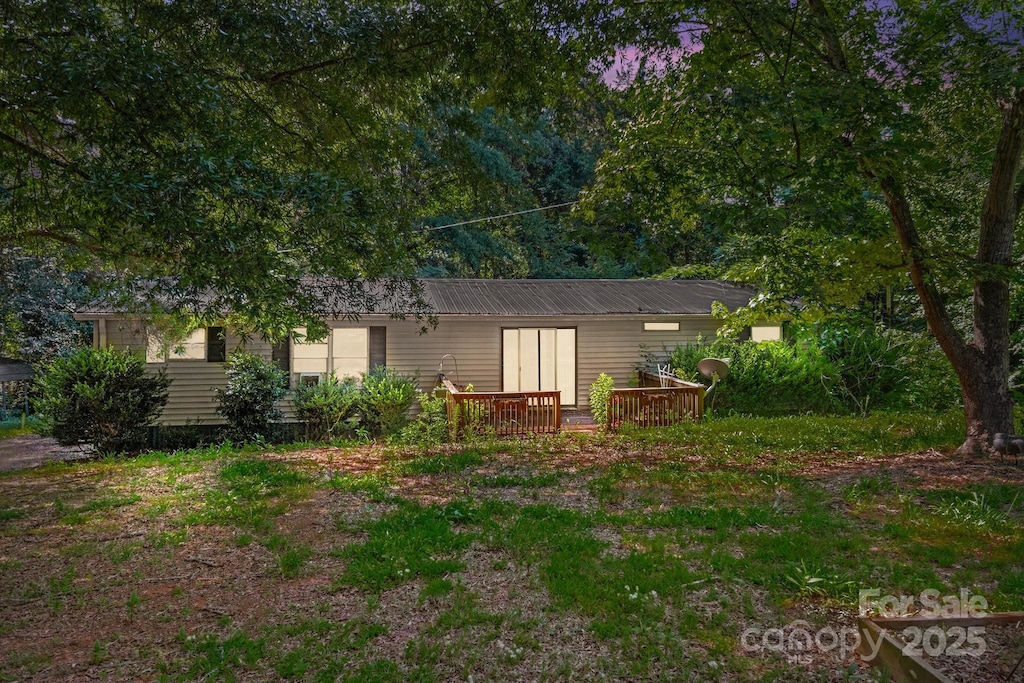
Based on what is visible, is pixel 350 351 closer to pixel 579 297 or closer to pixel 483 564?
pixel 579 297

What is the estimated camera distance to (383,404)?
12.0m

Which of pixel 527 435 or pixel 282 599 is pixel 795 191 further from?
pixel 282 599

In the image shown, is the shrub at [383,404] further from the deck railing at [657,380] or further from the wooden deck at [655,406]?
the deck railing at [657,380]

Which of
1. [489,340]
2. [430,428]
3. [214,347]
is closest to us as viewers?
[430,428]

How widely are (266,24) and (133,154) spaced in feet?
7.38

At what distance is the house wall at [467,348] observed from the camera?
13312 millimetres

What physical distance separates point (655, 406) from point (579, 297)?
15.1 feet

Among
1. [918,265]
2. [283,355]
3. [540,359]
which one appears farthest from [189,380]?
[918,265]

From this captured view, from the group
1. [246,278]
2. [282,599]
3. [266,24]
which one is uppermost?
[266,24]

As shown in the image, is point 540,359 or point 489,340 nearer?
point 489,340

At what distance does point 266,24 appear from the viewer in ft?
23.5

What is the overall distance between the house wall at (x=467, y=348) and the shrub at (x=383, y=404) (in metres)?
1.45

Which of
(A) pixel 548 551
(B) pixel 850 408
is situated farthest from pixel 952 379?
(A) pixel 548 551


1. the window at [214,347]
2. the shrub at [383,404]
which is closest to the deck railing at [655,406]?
the shrub at [383,404]
